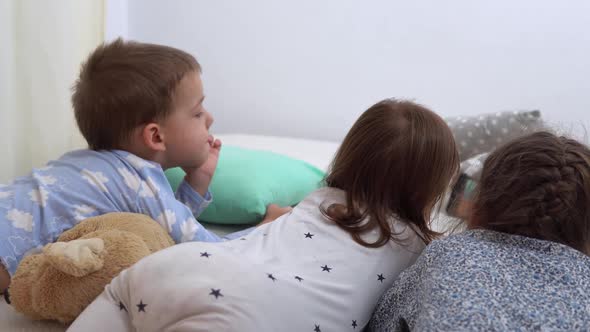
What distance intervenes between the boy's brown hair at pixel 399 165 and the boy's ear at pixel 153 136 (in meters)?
0.35

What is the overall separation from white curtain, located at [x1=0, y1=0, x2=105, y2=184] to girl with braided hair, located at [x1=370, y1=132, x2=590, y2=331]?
1.09 m

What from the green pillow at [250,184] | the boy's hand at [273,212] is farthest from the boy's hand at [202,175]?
the boy's hand at [273,212]

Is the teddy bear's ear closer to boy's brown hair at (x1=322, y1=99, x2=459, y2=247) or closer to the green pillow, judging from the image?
boy's brown hair at (x1=322, y1=99, x2=459, y2=247)

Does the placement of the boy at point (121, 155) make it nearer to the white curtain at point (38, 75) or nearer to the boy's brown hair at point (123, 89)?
the boy's brown hair at point (123, 89)

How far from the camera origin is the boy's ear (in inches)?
44.0

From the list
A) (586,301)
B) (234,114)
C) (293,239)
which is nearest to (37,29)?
(234,114)

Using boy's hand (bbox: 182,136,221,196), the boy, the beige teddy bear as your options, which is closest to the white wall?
boy's hand (bbox: 182,136,221,196)

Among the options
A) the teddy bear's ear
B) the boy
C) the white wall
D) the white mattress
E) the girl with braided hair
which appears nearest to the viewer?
the girl with braided hair

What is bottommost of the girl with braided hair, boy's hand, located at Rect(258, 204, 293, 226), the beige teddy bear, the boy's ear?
boy's hand, located at Rect(258, 204, 293, 226)

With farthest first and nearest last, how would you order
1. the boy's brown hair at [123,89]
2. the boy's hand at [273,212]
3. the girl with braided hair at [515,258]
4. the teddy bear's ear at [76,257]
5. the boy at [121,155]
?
the boy's hand at [273,212] < the boy's brown hair at [123,89] < the boy at [121,155] < the teddy bear's ear at [76,257] < the girl with braided hair at [515,258]

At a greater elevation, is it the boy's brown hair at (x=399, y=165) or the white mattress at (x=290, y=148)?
the boy's brown hair at (x=399, y=165)

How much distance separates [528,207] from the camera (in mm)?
792

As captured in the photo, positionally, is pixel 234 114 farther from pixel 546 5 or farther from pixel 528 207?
pixel 528 207

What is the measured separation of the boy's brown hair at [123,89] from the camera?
3.61ft
